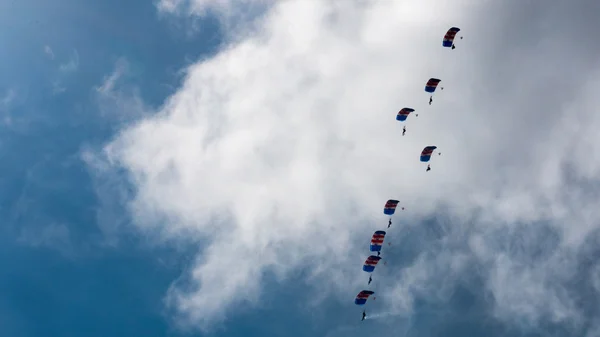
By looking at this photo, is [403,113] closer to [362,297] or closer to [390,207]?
[390,207]

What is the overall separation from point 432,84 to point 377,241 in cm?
3816

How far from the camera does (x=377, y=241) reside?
15288cm

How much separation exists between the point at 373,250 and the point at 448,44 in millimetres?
48995

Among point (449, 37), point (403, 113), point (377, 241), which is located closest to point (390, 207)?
point (377, 241)

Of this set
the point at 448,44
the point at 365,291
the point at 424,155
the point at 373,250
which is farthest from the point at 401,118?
the point at 365,291

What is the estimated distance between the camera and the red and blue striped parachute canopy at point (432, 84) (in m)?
155

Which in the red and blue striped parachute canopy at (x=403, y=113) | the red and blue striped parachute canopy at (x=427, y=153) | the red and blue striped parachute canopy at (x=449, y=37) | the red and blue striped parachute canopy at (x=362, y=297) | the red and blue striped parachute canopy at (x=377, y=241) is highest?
the red and blue striped parachute canopy at (x=449, y=37)

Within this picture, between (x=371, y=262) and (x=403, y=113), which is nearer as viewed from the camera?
(x=371, y=262)

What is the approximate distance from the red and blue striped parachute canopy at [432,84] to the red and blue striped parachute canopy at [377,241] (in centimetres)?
3435

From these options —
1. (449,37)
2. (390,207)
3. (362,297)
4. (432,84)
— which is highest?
(449,37)

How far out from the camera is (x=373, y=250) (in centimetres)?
15212

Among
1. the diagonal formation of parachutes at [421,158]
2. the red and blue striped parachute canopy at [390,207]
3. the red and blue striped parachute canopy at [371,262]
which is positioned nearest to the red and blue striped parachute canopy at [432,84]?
the diagonal formation of parachutes at [421,158]

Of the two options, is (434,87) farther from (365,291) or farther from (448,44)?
(365,291)

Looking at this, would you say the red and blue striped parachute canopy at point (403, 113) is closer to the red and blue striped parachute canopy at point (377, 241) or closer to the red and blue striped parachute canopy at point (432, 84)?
the red and blue striped parachute canopy at point (432, 84)
